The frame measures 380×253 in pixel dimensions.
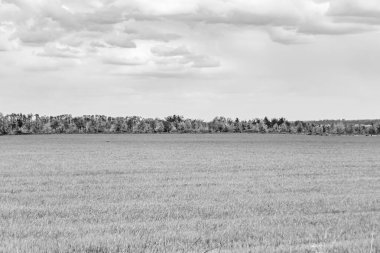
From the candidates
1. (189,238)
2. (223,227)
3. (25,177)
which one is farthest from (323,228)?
(25,177)

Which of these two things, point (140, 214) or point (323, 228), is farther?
point (140, 214)

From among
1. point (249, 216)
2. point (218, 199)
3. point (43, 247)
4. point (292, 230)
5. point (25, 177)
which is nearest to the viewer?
point (43, 247)

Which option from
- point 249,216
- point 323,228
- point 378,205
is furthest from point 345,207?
point 323,228

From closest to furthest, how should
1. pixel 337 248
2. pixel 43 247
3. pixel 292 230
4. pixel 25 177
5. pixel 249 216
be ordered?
1. pixel 337 248
2. pixel 43 247
3. pixel 292 230
4. pixel 249 216
5. pixel 25 177

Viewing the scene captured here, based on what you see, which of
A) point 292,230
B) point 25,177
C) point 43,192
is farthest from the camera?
point 25,177

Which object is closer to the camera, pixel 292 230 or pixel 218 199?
pixel 292 230

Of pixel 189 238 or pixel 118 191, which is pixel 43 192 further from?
pixel 189 238

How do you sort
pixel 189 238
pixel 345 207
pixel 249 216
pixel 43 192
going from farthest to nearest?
pixel 43 192
pixel 345 207
pixel 249 216
pixel 189 238

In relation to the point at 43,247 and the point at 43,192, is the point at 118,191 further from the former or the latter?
the point at 43,247

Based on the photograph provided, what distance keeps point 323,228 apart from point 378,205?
673 cm

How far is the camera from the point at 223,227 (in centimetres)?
1488

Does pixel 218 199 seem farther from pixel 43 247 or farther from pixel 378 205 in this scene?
pixel 43 247

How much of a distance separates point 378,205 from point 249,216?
5479mm

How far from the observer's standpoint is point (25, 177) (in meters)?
34.0
